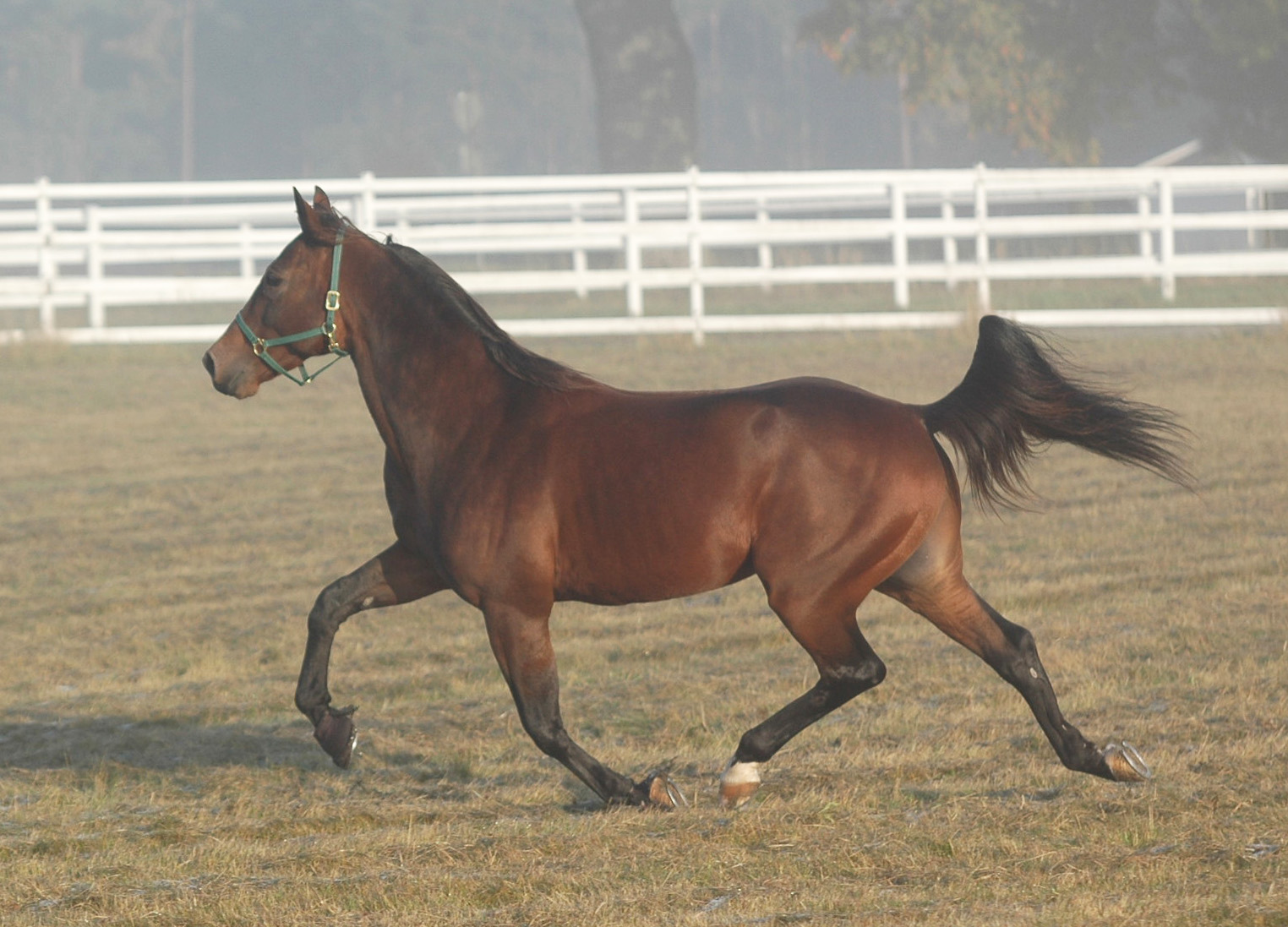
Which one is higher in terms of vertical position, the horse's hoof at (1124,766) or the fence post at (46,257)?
the fence post at (46,257)

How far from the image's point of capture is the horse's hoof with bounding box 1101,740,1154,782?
536cm

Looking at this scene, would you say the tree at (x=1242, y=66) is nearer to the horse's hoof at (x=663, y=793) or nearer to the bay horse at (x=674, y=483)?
the bay horse at (x=674, y=483)

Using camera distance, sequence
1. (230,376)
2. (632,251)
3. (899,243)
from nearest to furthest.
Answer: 1. (230,376)
2. (632,251)
3. (899,243)

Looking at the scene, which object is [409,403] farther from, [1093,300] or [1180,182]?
[1093,300]

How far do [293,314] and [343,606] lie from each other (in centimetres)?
97

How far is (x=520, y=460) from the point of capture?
17.7 ft

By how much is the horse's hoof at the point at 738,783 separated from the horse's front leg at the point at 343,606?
3.70ft

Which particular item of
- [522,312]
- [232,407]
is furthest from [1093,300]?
[232,407]

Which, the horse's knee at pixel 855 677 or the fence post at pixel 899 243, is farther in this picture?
the fence post at pixel 899 243

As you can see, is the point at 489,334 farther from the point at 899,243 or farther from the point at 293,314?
the point at 899,243

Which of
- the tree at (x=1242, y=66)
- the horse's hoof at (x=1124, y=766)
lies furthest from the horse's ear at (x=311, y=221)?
the tree at (x=1242, y=66)

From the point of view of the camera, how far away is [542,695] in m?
5.31

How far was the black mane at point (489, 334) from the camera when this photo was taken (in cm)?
561

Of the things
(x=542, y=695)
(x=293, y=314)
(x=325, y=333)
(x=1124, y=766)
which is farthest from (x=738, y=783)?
(x=293, y=314)
